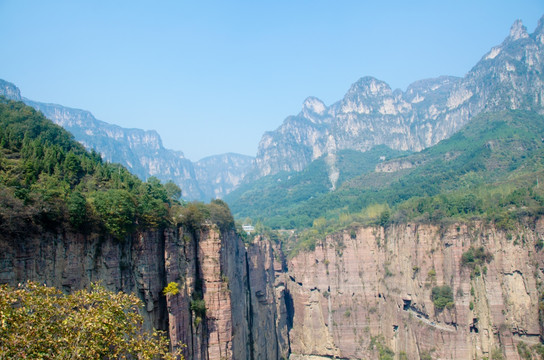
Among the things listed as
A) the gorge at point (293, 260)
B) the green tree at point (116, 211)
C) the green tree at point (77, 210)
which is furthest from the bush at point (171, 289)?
the green tree at point (77, 210)

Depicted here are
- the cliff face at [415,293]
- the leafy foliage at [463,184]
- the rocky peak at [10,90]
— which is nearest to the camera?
the cliff face at [415,293]

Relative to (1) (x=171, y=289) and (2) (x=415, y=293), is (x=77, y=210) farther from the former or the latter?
(2) (x=415, y=293)

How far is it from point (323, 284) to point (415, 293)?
17088mm

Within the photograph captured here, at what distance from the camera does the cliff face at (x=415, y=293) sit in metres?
61.4

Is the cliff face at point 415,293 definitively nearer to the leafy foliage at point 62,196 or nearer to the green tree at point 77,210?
the leafy foliage at point 62,196

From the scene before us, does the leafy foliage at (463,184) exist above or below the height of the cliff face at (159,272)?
above

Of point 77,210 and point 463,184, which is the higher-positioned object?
point 463,184

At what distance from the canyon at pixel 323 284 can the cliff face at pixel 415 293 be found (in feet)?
0.53

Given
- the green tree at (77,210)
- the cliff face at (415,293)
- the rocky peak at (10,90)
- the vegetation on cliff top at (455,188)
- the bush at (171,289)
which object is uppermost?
the rocky peak at (10,90)

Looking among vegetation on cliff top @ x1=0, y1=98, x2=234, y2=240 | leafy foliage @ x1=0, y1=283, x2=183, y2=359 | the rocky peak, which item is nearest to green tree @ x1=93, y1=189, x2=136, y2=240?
vegetation on cliff top @ x1=0, y1=98, x2=234, y2=240

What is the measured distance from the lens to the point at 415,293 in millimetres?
70938

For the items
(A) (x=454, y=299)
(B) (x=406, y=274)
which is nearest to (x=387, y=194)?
(B) (x=406, y=274)

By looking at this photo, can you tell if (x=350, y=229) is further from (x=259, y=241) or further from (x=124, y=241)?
(x=124, y=241)

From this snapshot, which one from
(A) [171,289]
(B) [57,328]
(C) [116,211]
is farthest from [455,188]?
Answer: (B) [57,328]
